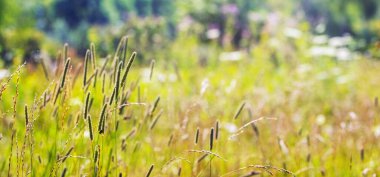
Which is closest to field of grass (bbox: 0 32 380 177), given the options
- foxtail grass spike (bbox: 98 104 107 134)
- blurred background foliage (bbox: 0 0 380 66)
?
foxtail grass spike (bbox: 98 104 107 134)

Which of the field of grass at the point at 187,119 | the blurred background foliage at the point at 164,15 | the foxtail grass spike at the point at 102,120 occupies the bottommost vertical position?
the blurred background foliage at the point at 164,15

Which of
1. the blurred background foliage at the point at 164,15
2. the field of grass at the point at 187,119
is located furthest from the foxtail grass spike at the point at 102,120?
the blurred background foliage at the point at 164,15

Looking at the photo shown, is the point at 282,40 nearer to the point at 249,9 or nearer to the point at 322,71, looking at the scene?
the point at 322,71

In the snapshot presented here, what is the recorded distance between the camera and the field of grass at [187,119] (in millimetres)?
1700

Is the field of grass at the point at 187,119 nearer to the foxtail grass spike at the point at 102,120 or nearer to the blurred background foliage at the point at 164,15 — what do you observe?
the foxtail grass spike at the point at 102,120

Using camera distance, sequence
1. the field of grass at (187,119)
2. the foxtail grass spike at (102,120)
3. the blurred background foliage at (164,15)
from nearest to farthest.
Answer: the foxtail grass spike at (102,120), the field of grass at (187,119), the blurred background foliage at (164,15)

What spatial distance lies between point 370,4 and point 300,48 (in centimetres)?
1968

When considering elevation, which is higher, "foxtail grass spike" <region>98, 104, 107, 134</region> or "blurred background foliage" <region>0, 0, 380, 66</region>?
"foxtail grass spike" <region>98, 104, 107, 134</region>

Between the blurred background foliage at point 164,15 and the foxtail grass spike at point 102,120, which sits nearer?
the foxtail grass spike at point 102,120

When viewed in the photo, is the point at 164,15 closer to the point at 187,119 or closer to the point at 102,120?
the point at 187,119

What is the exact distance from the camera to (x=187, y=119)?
77.3 inches

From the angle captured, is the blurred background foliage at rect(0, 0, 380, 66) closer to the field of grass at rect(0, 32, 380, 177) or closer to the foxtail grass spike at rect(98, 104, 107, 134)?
the field of grass at rect(0, 32, 380, 177)

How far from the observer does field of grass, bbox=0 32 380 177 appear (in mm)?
1700

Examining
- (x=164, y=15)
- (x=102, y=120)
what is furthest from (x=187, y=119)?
(x=164, y=15)
